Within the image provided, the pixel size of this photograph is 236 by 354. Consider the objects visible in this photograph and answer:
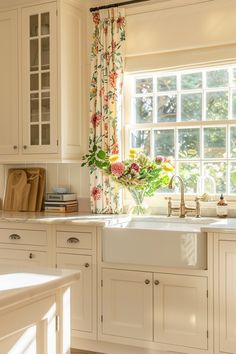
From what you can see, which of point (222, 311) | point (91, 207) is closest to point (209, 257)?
point (222, 311)

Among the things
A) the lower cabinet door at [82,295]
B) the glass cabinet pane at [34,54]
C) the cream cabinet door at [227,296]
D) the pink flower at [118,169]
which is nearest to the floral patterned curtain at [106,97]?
the pink flower at [118,169]

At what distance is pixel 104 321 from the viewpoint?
323 centimetres

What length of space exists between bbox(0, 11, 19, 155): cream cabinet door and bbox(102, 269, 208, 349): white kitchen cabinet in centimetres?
143

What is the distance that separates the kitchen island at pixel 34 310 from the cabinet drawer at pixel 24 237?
1.84m

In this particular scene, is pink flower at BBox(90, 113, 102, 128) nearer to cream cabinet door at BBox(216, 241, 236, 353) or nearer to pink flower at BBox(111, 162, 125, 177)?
pink flower at BBox(111, 162, 125, 177)

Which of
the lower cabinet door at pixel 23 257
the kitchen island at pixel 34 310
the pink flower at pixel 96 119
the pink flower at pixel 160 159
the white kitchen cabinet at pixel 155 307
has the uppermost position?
the pink flower at pixel 96 119

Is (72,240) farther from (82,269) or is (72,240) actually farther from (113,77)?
(113,77)

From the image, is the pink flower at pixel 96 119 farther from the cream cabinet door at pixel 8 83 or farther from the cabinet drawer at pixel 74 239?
the cabinet drawer at pixel 74 239

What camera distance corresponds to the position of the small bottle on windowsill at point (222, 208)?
344 centimetres

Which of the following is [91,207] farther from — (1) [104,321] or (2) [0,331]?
(2) [0,331]

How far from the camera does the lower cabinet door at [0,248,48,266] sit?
3439mm

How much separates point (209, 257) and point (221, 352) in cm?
58

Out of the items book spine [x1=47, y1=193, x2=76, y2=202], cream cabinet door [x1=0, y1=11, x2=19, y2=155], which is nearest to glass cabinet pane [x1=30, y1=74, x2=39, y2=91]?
cream cabinet door [x1=0, y1=11, x2=19, y2=155]

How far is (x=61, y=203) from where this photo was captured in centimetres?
391
